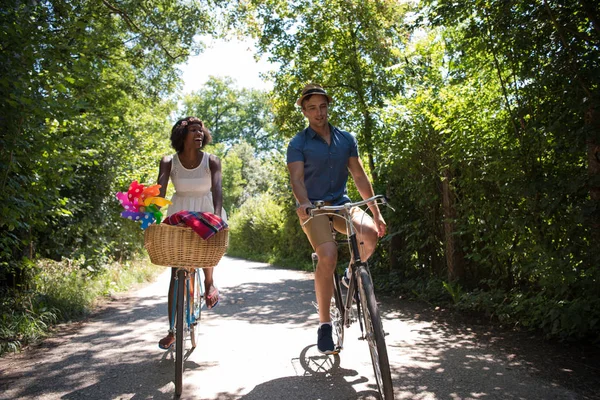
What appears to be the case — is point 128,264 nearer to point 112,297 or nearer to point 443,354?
point 112,297

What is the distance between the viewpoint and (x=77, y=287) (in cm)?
832

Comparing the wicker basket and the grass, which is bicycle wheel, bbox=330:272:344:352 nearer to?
the wicker basket

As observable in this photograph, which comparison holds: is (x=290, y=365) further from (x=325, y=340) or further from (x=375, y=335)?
(x=375, y=335)

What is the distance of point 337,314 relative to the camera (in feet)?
14.7

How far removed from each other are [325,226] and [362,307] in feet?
2.49

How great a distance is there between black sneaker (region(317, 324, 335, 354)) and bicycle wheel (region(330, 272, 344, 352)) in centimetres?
15

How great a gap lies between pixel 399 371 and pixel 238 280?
8892mm

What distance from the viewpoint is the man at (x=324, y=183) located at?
4141 millimetres

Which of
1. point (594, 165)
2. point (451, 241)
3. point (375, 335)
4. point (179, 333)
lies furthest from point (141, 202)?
point (451, 241)

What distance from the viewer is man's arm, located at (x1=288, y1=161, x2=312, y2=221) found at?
395 cm

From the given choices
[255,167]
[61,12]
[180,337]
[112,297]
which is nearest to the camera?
[180,337]

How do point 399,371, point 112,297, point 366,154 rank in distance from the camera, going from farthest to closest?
point 366,154, point 112,297, point 399,371

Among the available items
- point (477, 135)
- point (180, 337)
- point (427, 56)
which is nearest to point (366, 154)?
point (427, 56)

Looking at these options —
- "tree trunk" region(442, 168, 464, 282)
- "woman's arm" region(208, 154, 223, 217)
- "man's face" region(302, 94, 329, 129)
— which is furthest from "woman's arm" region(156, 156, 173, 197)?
"tree trunk" region(442, 168, 464, 282)
